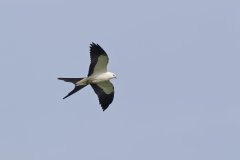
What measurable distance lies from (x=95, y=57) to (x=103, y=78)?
129 centimetres

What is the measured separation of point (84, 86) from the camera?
1975 inches

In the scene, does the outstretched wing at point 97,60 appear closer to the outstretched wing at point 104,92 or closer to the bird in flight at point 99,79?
the bird in flight at point 99,79

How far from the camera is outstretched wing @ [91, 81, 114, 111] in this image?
50.9 metres

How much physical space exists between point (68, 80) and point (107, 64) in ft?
6.70

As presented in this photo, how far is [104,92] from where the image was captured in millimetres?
51094

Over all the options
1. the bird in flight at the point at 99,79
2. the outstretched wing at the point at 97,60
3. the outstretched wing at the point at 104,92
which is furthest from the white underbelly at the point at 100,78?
the outstretched wing at the point at 104,92

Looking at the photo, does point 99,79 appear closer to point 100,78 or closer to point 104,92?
point 100,78

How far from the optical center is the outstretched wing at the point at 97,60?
161 feet

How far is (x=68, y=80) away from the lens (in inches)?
Result: 1962

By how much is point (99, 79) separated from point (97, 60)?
1.11 m

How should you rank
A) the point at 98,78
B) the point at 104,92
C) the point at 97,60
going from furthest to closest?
the point at 104,92 → the point at 98,78 → the point at 97,60

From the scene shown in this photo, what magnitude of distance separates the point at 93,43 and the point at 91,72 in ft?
5.82

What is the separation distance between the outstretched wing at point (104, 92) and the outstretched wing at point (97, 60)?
86 cm

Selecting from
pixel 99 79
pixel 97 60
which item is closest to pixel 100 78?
pixel 99 79
